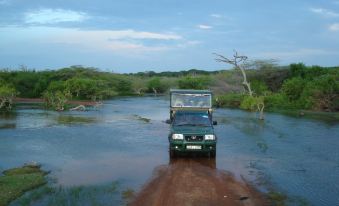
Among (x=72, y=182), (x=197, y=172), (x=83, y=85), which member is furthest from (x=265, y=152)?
(x=83, y=85)

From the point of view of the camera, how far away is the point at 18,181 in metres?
13.2

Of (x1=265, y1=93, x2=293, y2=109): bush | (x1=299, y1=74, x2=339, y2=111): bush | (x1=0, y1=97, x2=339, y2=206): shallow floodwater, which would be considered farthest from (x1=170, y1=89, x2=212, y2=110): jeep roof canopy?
(x1=265, y1=93, x2=293, y2=109): bush

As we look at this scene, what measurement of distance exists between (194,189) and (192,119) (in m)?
6.08

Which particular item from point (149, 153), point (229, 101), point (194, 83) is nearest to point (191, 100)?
point (149, 153)

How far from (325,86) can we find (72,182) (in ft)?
117

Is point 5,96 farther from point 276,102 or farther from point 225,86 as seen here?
point 225,86

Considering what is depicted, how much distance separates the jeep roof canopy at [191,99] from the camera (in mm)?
21406

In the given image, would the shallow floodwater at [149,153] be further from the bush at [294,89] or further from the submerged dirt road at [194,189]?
the bush at [294,89]

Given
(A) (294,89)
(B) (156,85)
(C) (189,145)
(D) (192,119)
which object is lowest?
(C) (189,145)

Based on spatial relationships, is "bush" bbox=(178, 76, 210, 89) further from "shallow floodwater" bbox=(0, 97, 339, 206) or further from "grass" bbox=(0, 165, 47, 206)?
"grass" bbox=(0, 165, 47, 206)

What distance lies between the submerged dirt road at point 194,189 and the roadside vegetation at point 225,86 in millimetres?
26398

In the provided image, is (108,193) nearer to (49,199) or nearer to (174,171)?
(49,199)

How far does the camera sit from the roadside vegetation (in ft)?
147

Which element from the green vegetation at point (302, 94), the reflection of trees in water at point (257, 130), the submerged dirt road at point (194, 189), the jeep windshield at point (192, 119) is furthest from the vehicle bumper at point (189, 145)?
the green vegetation at point (302, 94)
